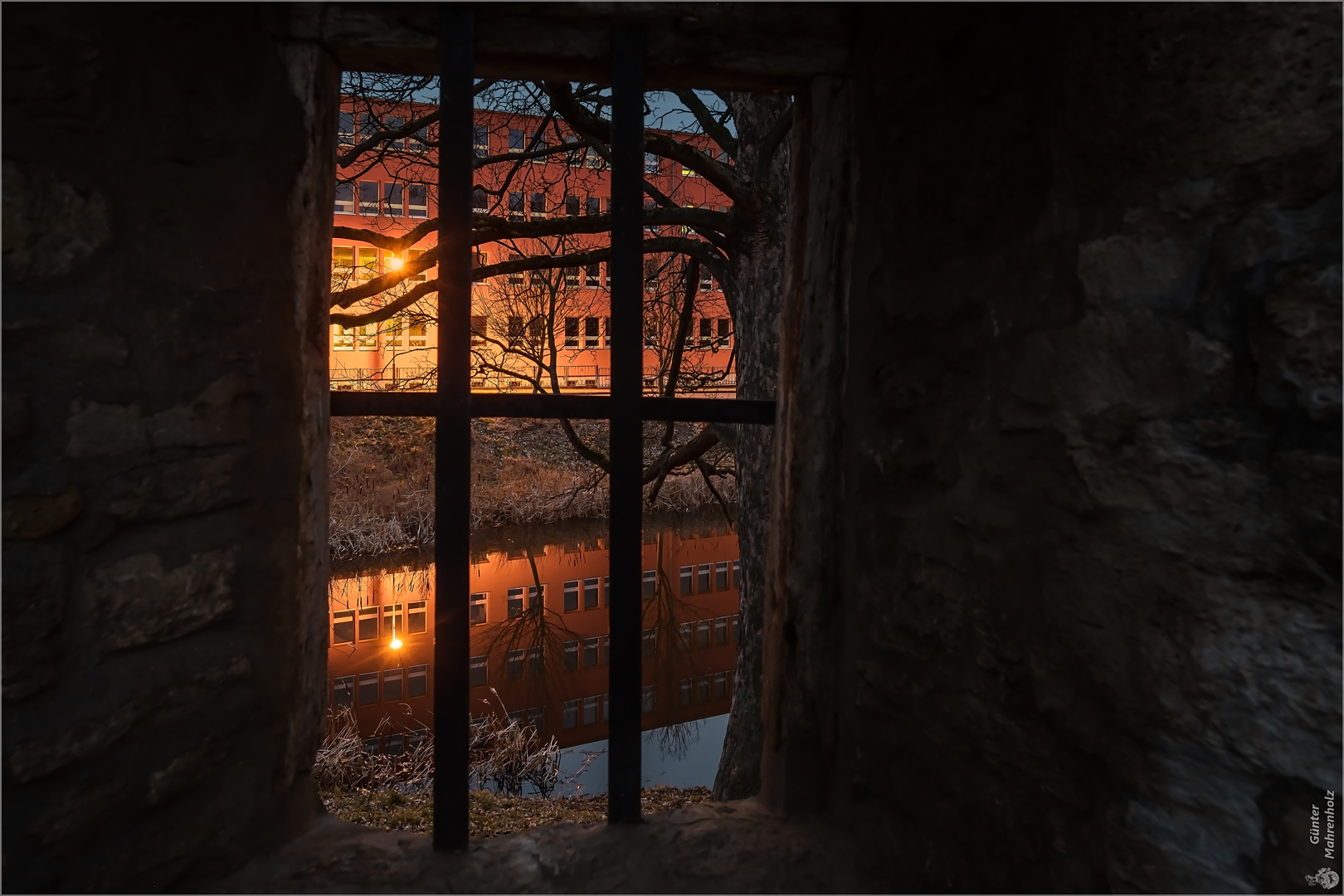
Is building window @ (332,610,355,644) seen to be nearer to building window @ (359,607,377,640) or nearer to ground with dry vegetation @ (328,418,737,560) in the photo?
building window @ (359,607,377,640)

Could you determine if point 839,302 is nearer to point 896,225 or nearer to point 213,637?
point 896,225

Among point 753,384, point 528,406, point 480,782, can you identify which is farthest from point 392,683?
point 528,406

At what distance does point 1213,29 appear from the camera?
0.83 metres

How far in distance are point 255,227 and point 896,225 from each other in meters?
1.15

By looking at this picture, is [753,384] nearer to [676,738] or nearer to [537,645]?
[537,645]

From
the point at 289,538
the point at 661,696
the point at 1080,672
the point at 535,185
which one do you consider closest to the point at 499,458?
the point at 661,696

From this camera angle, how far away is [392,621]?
6.72 m

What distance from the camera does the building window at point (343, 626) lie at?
6426 millimetres

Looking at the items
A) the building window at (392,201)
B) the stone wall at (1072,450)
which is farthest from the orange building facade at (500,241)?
the stone wall at (1072,450)

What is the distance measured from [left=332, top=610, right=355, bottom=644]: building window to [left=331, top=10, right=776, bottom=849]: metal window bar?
5.60 meters

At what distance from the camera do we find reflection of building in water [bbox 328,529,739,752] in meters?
5.67

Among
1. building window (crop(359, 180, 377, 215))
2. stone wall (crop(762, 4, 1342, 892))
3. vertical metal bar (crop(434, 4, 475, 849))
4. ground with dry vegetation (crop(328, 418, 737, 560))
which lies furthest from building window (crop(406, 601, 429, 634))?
building window (crop(359, 180, 377, 215))

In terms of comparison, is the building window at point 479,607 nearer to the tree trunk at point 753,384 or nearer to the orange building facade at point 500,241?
the orange building facade at point 500,241

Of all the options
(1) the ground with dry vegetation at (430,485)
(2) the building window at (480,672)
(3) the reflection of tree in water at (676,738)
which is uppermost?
(1) the ground with dry vegetation at (430,485)
